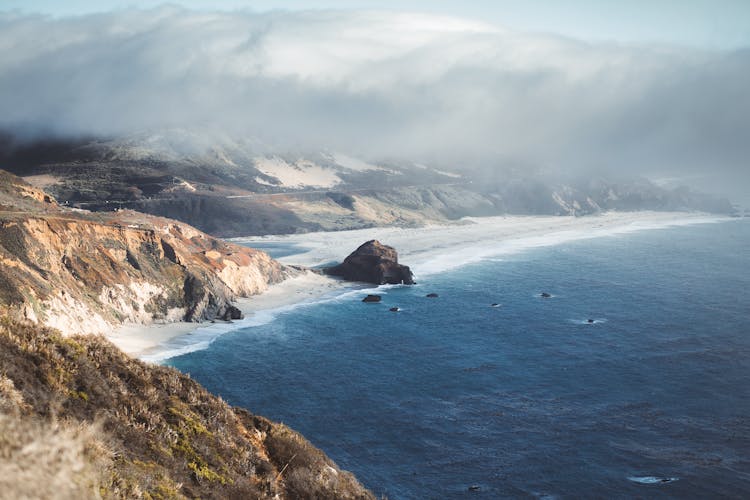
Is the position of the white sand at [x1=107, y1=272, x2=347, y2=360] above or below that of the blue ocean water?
above

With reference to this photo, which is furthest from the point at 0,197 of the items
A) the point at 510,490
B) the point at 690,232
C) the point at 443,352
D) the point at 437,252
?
the point at 690,232

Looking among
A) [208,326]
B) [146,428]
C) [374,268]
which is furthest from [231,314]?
[146,428]

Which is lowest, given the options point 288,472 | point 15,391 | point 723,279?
point 723,279

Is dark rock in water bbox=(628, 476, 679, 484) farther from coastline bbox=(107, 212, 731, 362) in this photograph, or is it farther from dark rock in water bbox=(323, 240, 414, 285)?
dark rock in water bbox=(323, 240, 414, 285)

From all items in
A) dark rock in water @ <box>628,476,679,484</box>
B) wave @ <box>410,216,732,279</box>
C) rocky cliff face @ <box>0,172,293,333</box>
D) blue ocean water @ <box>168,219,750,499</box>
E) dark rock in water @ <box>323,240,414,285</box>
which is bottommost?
dark rock in water @ <box>628,476,679,484</box>

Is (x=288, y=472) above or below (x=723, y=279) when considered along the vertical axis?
above

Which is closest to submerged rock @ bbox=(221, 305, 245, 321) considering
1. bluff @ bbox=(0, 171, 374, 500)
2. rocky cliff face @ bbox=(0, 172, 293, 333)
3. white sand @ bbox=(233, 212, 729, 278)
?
rocky cliff face @ bbox=(0, 172, 293, 333)

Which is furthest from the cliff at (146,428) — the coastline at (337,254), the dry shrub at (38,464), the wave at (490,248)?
the wave at (490,248)

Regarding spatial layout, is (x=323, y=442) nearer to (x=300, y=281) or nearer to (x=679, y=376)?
(x=679, y=376)
